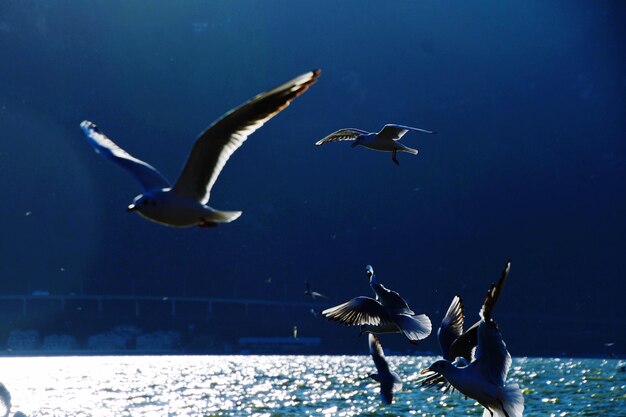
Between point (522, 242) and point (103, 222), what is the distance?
78.1 meters

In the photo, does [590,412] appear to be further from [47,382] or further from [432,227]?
[432,227]

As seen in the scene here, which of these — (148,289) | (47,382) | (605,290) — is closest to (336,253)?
(148,289)

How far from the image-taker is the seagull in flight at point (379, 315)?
15.1 meters

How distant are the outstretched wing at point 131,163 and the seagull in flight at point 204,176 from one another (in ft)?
0.08

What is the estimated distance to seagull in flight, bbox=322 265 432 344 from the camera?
49.7 feet

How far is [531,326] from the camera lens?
162000 mm

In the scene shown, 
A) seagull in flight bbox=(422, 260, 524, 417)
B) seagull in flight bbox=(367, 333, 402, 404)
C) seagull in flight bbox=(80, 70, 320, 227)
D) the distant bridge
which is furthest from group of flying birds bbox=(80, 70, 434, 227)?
the distant bridge

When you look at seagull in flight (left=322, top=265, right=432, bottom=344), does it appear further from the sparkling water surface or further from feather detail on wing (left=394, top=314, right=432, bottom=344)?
the sparkling water surface

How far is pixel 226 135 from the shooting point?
416 inches

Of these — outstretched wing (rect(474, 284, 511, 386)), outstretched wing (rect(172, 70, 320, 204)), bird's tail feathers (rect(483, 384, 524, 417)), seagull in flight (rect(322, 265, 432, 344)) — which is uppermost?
outstretched wing (rect(172, 70, 320, 204))

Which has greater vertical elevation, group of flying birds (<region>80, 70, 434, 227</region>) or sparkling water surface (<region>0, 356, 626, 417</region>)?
sparkling water surface (<region>0, 356, 626, 417</region>)

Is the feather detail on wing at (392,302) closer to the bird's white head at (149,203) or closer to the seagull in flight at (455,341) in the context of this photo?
the seagull in flight at (455,341)

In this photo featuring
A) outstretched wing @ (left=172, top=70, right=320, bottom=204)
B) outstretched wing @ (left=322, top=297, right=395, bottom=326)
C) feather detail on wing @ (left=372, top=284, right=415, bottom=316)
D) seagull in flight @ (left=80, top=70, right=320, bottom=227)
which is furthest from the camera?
feather detail on wing @ (left=372, top=284, right=415, bottom=316)

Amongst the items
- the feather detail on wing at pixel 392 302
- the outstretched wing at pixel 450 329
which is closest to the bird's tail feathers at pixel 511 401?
the outstretched wing at pixel 450 329
